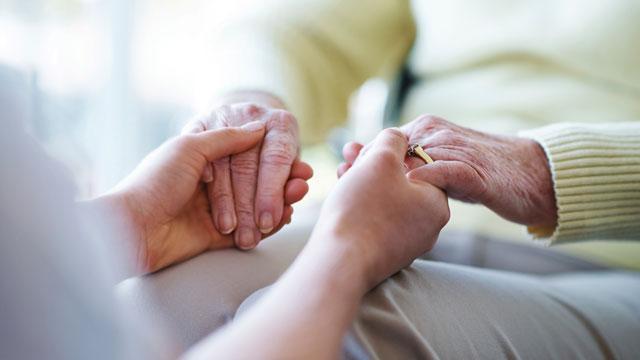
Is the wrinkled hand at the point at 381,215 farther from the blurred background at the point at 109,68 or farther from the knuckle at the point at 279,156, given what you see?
the blurred background at the point at 109,68

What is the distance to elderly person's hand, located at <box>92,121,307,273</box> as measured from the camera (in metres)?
0.64

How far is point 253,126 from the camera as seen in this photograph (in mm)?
790

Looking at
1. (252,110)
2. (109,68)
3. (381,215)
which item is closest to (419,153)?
(381,215)

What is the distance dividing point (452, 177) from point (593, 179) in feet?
0.66

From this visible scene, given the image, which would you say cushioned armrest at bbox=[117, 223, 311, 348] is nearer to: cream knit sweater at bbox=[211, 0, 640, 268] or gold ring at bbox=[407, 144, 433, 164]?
gold ring at bbox=[407, 144, 433, 164]

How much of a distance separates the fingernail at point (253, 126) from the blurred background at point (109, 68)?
2.98 ft

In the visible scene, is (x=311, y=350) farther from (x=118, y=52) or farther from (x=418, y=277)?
(x=118, y=52)

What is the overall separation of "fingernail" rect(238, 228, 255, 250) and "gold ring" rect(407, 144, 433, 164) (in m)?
0.20

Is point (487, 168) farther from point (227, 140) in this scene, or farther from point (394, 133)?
point (227, 140)

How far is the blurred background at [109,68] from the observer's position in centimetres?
175

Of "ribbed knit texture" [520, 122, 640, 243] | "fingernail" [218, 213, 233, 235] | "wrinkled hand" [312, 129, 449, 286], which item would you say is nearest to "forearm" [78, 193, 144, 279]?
"fingernail" [218, 213, 233, 235]

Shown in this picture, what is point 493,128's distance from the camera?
3.27ft

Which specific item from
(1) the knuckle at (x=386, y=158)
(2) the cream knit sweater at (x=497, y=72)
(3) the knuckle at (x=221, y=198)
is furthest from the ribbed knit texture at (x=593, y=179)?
(3) the knuckle at (x=221, y=198)

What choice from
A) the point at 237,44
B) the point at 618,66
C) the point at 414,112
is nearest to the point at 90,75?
the point at 237,44
